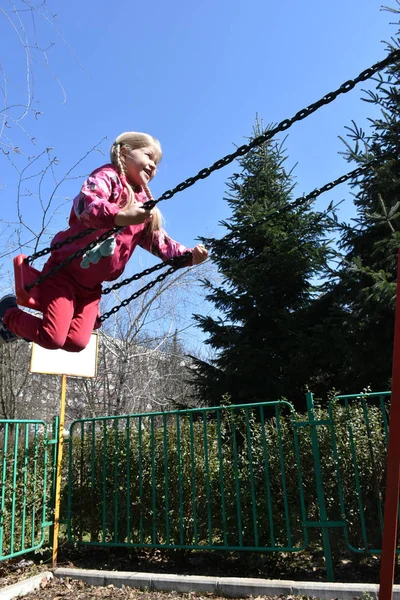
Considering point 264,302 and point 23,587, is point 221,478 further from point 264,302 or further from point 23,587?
point 264,302

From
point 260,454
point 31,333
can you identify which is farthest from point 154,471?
point 31,333

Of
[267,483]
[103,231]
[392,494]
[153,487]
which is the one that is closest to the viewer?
[392,494]

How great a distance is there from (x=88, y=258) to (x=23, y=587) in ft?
10.0

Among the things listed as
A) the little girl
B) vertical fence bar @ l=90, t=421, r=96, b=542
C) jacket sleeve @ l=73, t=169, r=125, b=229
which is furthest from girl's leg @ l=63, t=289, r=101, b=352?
vertical fence bar @ l=90, t=421, r=96, b=542

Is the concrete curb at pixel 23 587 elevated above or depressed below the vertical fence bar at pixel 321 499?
below

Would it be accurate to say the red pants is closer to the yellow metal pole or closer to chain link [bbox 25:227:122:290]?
chain link [bbox 25:227:122:290]

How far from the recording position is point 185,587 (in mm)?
3543

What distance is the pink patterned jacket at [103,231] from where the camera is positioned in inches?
81.0

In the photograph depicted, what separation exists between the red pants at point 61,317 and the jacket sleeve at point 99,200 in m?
0.54

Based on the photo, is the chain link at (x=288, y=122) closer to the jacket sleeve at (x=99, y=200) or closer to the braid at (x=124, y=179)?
the jacket sleeve at (x=99, y=200)

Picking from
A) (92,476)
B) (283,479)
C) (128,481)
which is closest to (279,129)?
(283,479)

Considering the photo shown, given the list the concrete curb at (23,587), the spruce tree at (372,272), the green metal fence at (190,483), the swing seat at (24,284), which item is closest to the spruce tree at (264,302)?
the spruce tree at (372,272)

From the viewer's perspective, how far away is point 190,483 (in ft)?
14.3

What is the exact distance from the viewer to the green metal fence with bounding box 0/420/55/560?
4.24 meters
